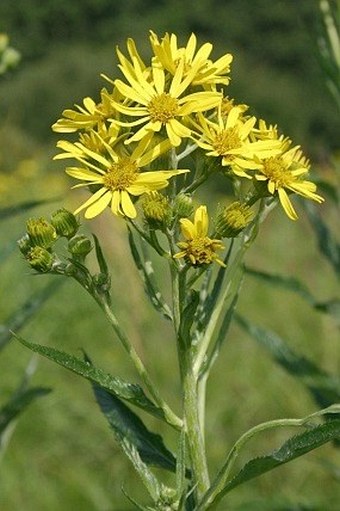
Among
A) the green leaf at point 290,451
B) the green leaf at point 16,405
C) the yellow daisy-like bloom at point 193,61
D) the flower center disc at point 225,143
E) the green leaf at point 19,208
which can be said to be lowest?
the green leaf at point 290,451

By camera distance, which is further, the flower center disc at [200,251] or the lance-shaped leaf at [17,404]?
the lance-shaped leaf at [17,404]

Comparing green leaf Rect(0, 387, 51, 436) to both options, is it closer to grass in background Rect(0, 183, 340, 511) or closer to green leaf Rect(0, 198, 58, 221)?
green leaf Rect(0, 198, 58, 221)

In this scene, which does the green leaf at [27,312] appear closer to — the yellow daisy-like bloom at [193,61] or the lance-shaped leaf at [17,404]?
the lance-shaped leaf at [17,404]

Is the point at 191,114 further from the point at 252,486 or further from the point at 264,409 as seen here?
the point at 264,409

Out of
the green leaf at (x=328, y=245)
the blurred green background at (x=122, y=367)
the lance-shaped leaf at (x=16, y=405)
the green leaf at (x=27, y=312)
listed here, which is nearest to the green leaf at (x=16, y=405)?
the lance-shaped leaf at (x=16, y=405)

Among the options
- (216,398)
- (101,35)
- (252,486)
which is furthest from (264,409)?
(101,35)

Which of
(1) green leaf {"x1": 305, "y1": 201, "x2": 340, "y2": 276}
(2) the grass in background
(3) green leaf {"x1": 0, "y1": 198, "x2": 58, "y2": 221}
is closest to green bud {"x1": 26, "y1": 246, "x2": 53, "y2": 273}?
(3) green leaf {"x1": 0, "y1": 198, "x2": 58, "y2": 221}
